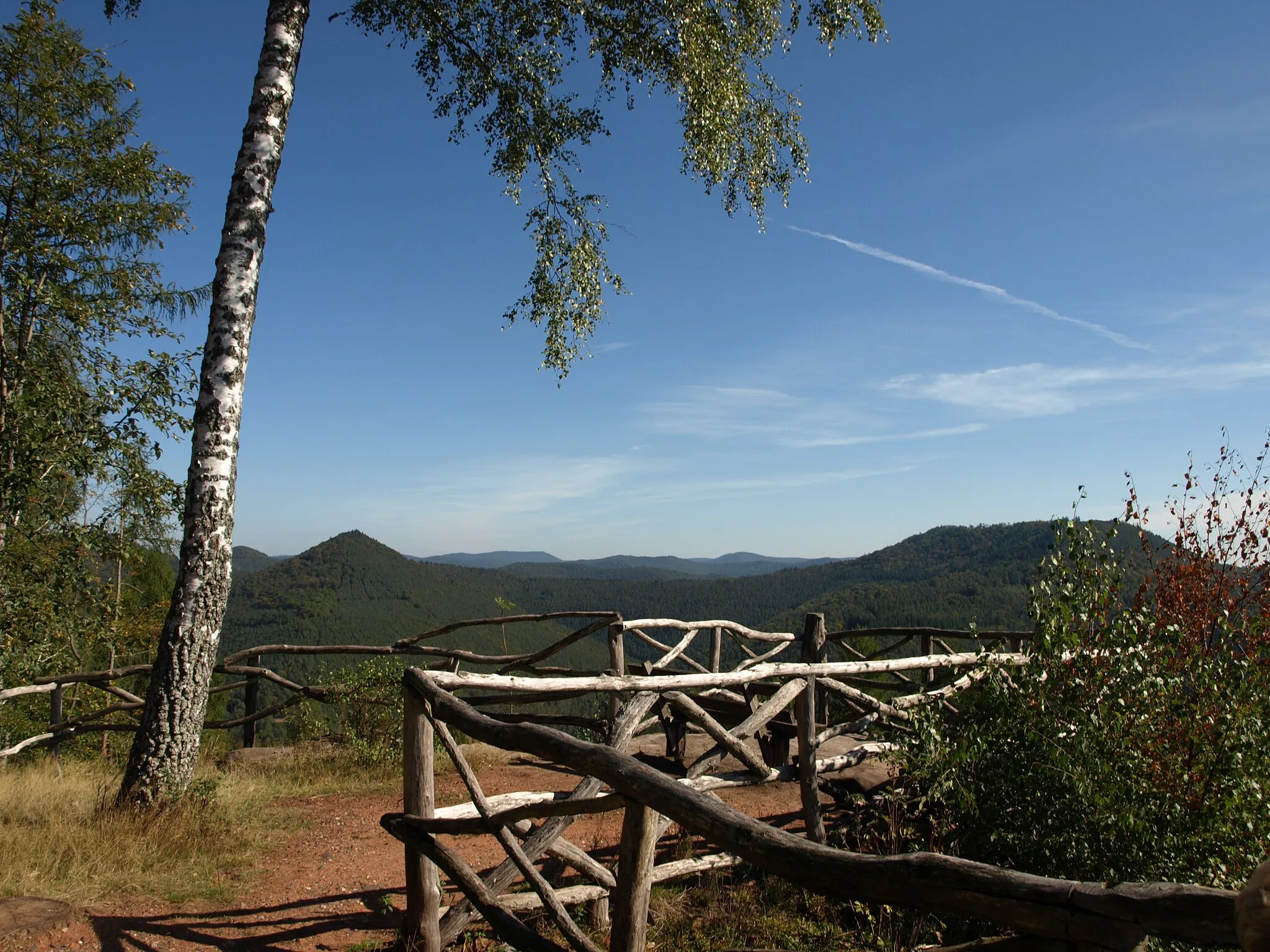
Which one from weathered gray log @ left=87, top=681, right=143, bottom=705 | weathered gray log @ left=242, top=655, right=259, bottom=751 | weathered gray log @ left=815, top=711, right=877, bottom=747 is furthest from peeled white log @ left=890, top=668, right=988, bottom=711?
weathered gray log @ left=87, top=681, right=143, bottom=705

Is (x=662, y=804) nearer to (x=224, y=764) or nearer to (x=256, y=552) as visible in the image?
(x=224, y=764)

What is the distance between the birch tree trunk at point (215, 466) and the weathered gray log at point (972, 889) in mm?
3869

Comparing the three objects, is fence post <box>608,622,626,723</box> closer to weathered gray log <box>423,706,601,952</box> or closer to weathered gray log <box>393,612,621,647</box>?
weathered gray log <box>393,612,621,647</box>

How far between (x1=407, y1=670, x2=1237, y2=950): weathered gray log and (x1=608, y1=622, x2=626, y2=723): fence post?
182 inches

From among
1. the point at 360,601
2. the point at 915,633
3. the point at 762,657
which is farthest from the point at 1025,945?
the point at 360,601


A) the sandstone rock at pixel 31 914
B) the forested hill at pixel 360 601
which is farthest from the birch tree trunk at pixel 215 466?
the forested hill at pixel 360 601

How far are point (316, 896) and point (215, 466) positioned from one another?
2.71 m

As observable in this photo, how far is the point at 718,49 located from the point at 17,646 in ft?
31.5

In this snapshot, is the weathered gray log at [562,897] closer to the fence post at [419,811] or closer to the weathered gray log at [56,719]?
the fence post at [419,811]

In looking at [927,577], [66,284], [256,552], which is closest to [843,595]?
[927,577]

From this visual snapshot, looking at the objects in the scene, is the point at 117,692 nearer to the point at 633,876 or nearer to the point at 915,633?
the point at 633,876

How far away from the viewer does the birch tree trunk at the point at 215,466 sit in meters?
4.87

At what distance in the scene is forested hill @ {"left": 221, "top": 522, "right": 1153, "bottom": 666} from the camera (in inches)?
2938

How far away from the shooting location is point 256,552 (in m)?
183
